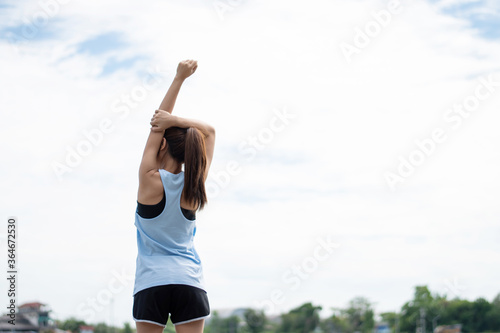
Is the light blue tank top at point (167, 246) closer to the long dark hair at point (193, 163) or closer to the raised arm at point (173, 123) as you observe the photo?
the long dark hair at point (193, 163)

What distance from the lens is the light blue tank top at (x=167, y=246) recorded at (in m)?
2.74

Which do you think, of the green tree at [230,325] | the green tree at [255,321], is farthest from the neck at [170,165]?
the green tree at [230,325]

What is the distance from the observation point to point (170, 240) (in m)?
2.76

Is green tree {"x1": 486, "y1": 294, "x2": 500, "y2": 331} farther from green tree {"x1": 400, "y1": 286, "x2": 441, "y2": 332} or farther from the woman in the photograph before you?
the woman

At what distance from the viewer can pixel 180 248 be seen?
2.79m

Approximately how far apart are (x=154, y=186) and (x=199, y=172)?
20cm

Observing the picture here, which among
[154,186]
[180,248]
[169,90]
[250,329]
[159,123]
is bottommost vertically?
[250,329]

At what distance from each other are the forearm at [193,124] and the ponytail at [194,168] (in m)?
0.07

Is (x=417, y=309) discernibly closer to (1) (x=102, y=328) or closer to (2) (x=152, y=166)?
(1) (x=102, y=328)

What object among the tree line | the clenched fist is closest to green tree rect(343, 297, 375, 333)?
the tree line

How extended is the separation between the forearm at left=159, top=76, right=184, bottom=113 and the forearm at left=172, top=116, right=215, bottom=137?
16cm

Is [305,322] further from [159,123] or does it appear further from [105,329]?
[159,123]

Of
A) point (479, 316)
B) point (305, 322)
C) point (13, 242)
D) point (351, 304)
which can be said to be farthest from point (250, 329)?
point (13, 242)

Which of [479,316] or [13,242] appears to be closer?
[13,242]
